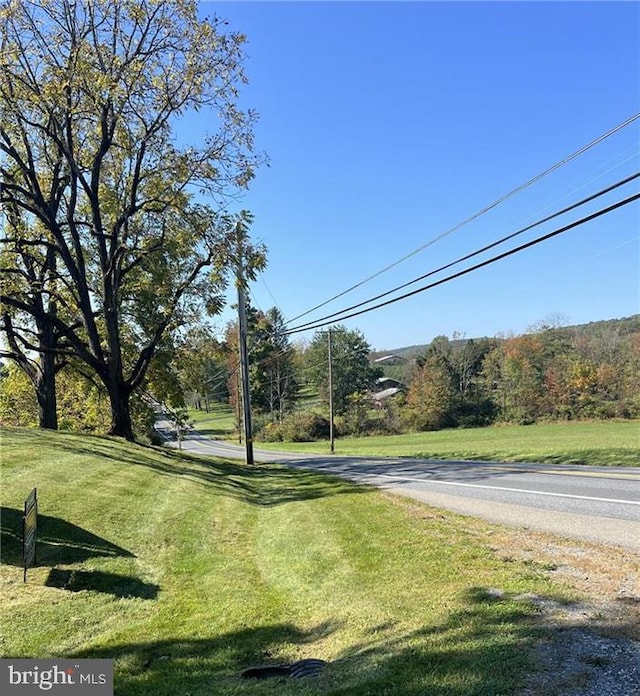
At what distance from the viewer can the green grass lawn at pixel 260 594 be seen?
4.08 meters

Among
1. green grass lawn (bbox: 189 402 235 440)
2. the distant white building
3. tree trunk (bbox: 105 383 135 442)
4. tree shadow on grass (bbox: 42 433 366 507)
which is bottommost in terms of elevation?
green grass lawn (bbox: 189 402 235 440)

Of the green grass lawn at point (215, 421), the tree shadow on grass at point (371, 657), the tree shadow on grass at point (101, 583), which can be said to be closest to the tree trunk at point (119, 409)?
the tree shadow on grass at point (101, 583)

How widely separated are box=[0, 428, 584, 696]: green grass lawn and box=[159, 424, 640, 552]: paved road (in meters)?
1.12

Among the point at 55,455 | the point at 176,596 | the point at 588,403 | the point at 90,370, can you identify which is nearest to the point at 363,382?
the point at 588,403

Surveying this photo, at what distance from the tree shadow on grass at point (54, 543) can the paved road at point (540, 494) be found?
611 cm

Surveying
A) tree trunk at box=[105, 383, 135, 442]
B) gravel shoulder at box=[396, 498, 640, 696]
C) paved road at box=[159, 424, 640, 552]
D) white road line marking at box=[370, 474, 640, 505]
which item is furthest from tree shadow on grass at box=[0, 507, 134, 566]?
tree trunk at box=[105, 383, 135, 442]

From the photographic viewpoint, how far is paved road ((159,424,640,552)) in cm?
826

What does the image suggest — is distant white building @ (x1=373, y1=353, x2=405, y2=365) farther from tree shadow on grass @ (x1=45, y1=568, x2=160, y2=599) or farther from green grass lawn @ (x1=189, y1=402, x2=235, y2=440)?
tree shadow on grass @ (x1=45, y1=568, x2=160, y2=599)

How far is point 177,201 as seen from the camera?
60.7 ft

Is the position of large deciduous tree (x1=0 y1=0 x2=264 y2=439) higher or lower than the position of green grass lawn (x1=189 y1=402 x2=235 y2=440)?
higher

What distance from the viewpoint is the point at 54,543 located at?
23.7 ft

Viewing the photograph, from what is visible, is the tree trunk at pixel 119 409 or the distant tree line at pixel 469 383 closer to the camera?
the tree trunk at pixel 119 409

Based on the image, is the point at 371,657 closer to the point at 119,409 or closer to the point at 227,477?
the point at 227,477

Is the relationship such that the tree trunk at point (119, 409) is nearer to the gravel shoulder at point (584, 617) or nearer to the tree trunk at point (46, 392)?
the tree trunk at point (46, 392)
